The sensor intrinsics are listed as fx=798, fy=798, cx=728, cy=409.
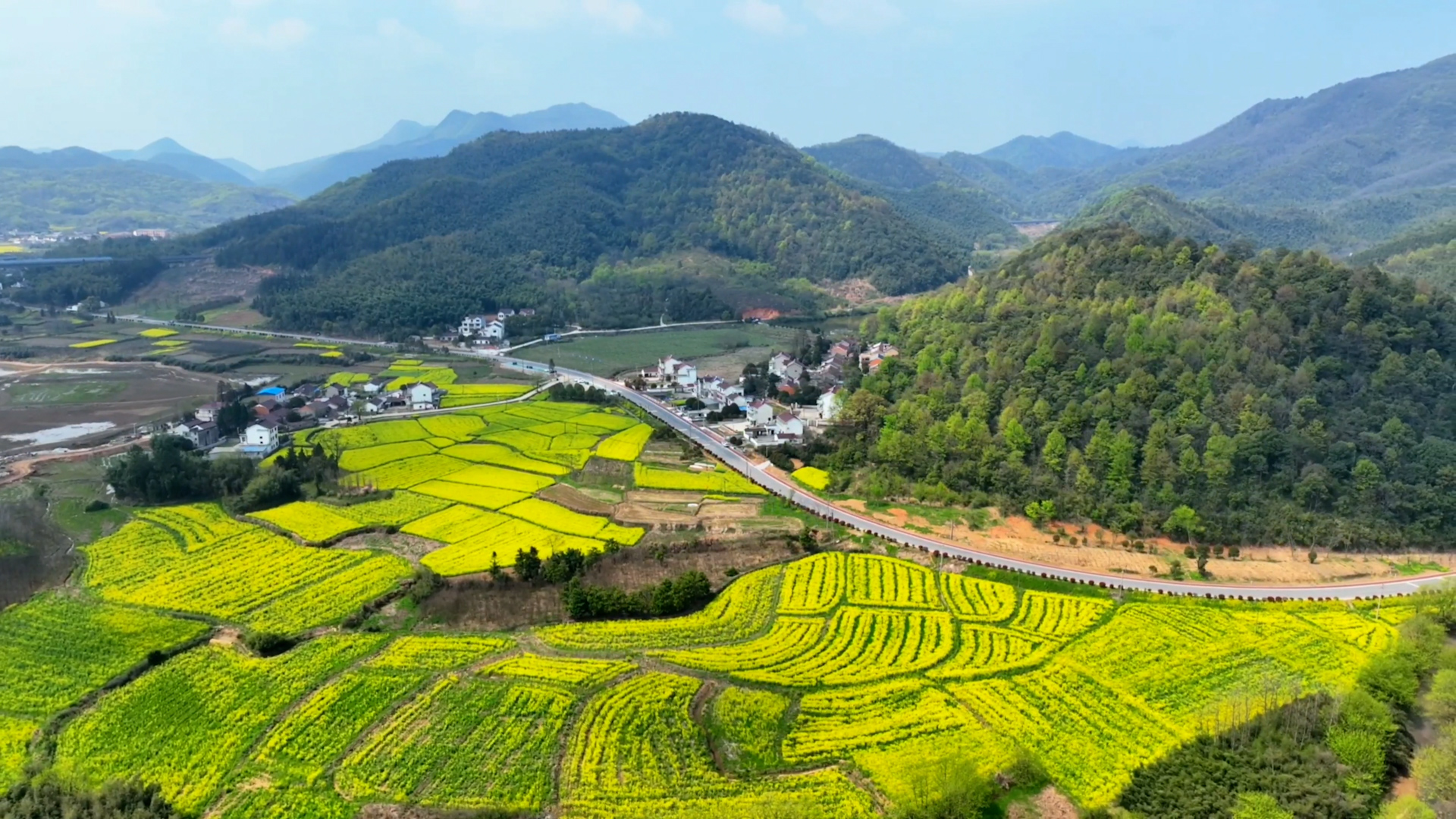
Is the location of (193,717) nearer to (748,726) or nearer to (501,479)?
(748,726)

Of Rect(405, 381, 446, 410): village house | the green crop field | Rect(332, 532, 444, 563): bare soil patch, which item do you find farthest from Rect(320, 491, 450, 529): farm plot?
Rect(405, 381, 446, 410): village house

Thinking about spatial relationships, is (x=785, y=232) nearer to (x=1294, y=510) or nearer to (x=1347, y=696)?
(x=1294, y=510)

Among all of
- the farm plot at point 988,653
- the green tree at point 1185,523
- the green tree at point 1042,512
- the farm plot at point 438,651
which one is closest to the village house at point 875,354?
the green tree at point 1042,512

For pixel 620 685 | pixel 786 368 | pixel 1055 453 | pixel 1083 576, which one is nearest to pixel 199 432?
pixel 620 685

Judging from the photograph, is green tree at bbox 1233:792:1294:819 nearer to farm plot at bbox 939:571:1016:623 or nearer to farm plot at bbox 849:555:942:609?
farm plot at bbox 939:571:1016:623

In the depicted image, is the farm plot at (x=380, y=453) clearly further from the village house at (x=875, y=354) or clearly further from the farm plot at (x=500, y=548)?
the village house at (x=875, y=354)

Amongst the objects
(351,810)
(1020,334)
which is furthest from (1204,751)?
(1020,334)
